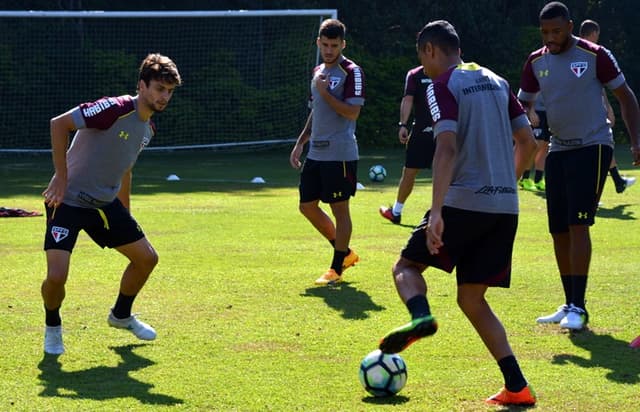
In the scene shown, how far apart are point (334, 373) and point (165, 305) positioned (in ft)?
8.34

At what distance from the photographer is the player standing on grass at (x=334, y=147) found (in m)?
10.0

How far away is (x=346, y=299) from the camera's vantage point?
9195 mm

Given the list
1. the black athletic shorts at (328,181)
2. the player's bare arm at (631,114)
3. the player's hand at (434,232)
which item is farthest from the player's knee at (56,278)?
the player's bare arm at (631,114)

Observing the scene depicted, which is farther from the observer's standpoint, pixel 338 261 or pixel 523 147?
pixel 338 261

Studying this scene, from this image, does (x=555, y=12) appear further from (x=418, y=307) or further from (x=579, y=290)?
(x=418, y=307)

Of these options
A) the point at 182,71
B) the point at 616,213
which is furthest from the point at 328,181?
the point at 182,71

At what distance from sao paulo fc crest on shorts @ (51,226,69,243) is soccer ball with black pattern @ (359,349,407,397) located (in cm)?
223

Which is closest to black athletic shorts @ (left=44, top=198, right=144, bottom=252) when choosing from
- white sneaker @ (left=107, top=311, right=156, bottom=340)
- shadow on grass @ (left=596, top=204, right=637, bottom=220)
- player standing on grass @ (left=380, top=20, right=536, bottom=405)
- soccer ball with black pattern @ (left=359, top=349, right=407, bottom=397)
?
white sneaker @ (left=107, top=311, right=156, bottom=340)

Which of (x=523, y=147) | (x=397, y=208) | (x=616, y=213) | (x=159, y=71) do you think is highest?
(x=159, y=71)

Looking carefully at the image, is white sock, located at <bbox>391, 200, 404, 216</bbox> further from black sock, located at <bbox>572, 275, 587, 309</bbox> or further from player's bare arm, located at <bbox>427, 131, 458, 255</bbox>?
player's bare arm, located at <bbox>427, 131, 458, 255</bbox>

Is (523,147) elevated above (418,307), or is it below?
above

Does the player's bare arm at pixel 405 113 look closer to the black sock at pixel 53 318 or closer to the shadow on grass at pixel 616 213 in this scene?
the shadow on grass at pixel 616 213

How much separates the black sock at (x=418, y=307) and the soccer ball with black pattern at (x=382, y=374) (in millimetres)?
428

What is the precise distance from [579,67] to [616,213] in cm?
745
